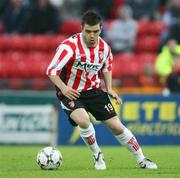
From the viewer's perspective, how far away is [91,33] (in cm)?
975

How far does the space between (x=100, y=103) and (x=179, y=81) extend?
8.29 m

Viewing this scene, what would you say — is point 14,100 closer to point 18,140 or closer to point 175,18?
point 18,140

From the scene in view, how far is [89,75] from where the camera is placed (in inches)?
399

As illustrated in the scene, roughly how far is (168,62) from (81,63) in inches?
351

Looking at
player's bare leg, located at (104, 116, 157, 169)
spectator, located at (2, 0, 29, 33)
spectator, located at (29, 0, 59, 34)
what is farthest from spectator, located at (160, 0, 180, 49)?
player's bare leg, located at (104, 116, 157, 169)

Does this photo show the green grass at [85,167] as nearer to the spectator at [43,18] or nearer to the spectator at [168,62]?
the spectator at [168,62]

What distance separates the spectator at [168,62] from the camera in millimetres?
18375

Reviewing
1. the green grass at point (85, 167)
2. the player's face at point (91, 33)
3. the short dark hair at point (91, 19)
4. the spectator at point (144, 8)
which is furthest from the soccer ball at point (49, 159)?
the spectator at point (144, 8)

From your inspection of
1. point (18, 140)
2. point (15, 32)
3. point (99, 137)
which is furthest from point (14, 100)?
point (15, 32)

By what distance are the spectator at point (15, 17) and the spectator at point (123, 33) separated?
2417mm

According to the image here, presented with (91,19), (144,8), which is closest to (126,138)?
(91,19)

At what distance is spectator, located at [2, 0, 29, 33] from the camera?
70.6 feet

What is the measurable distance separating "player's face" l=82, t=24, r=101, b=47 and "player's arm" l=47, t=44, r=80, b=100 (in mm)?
272

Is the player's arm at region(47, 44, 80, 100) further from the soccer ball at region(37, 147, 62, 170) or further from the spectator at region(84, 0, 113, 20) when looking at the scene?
the spectator at region(84, 0, 113, 20)
